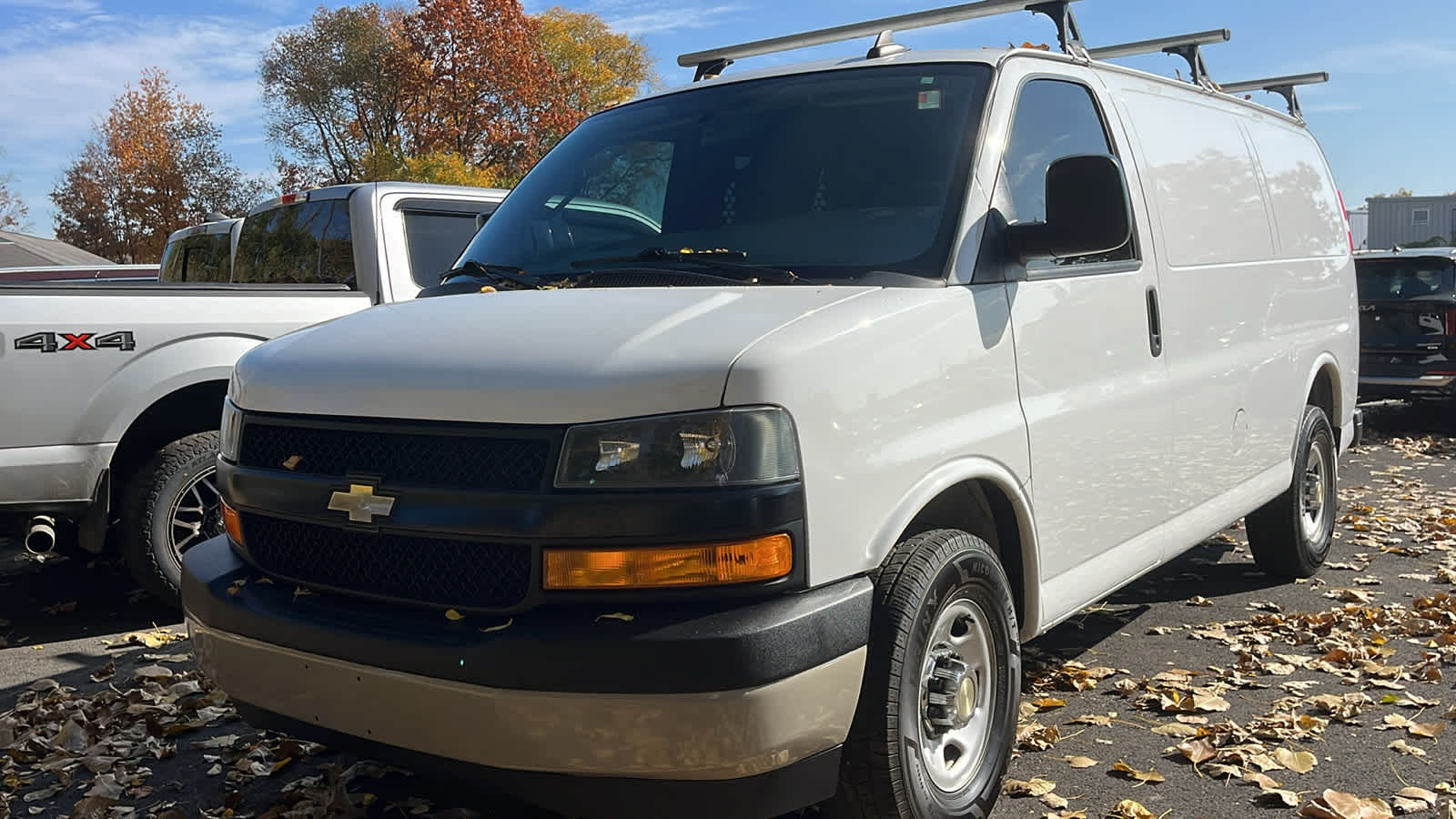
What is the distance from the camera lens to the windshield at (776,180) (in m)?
3.71

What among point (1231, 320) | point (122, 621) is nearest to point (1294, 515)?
point (1231, 320)

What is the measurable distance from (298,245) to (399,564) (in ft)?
15.6

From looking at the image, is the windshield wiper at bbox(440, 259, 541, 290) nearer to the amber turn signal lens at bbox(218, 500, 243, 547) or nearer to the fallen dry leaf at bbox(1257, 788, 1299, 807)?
the amber turn signal lens at bbox(218, 500, 243, 547)

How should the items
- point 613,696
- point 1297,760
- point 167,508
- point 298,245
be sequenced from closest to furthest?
point 613,696 → point 1297,760 → point 167,508 → point 298,245

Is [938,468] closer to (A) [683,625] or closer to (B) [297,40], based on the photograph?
(A) [683,625]

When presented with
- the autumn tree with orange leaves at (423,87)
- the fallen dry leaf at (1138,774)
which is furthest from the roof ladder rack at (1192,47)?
the autumn tree with orange leaves at (423,87)

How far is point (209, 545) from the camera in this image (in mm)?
3686

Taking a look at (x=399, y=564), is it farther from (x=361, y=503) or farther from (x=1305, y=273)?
(x=1305, y=273)

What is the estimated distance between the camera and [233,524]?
11.6 feet

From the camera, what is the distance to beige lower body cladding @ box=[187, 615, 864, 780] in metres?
2.71

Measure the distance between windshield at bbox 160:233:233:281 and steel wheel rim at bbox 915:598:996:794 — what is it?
5893 millimetres

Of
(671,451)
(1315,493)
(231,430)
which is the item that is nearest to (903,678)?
(671,451)

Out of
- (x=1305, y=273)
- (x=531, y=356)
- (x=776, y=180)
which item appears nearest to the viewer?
(x=531, y=356)

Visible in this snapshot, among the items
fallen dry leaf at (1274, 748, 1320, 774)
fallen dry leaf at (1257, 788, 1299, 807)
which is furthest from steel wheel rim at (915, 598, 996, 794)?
fallen dry leaf at (1274, 748, 1320, 774)
